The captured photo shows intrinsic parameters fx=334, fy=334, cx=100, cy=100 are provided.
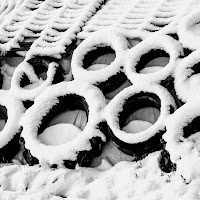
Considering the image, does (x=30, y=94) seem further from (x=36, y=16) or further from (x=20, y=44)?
(x=36, y=16)

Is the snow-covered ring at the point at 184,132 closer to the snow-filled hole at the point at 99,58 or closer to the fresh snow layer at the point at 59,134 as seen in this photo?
the fresh snow layer at the point at 59,134

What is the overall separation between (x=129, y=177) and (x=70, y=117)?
1075mm

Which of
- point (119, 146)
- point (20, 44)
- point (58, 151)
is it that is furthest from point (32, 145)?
point (20, 44)

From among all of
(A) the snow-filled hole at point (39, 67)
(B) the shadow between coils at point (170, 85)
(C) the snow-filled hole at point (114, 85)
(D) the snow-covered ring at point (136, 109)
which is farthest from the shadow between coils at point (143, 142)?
(A) the snow-filled hole at point (39, 67)

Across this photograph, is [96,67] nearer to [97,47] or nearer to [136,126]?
[97,47]

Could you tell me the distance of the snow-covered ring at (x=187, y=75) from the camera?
3.14 metres

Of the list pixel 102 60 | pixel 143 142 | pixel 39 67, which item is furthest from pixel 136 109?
pixel 39 67

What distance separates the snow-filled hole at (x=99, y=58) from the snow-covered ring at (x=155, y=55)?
35cm

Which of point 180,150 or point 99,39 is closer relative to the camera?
point 180,150

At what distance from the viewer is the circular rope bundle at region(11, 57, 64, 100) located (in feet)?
12.3

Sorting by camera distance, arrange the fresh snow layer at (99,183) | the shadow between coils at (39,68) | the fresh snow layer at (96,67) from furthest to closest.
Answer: the shadow between coils at (39,68) → the fresh snow layer at (96,67) → the fresh snow layer at (99,183)

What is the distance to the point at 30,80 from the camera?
3.99 metres

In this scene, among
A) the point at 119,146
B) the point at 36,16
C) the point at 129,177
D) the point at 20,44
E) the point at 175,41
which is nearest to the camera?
the point at 129,177

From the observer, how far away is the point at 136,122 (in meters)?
3.24
